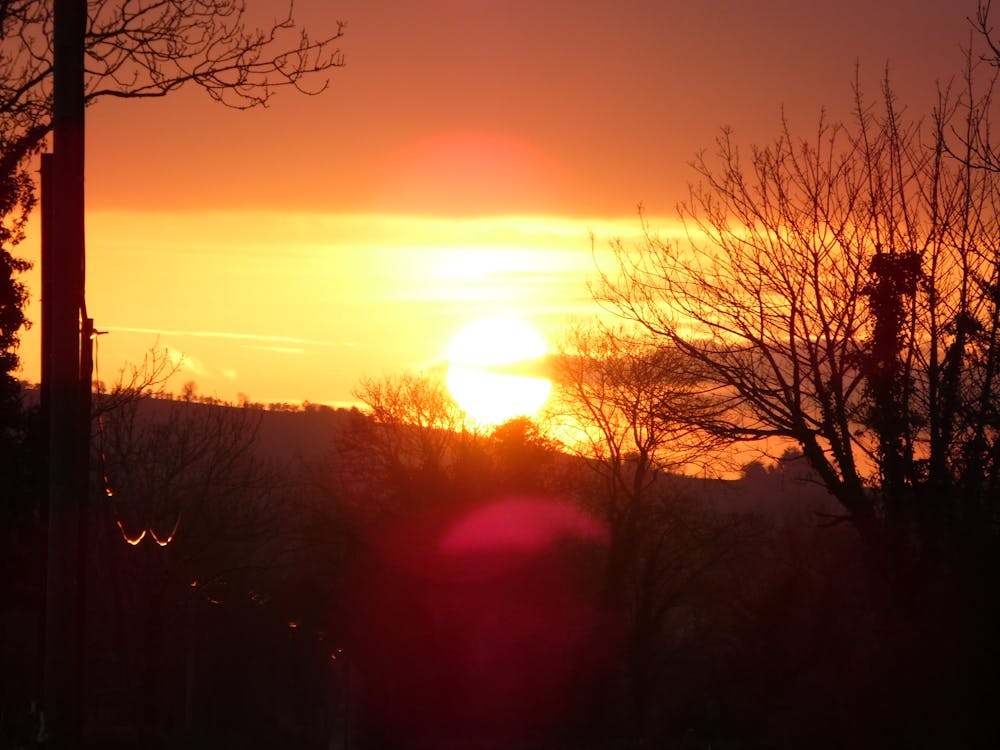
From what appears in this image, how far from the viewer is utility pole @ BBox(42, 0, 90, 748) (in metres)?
6.96

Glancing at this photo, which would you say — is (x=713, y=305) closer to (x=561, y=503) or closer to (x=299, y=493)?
(x=561, y=503)

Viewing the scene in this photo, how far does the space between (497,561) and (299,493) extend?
48.6 ft

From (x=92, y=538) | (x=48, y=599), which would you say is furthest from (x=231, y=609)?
(x=48, y=599)

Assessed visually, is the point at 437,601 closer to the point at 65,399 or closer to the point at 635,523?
the point at 635,523

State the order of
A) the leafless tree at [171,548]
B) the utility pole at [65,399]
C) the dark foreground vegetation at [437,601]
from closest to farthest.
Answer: the utility pole at [65,399], the leafless tree at [171,548], the dark foreground vegetation at [437,601]

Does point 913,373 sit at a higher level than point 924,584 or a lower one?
higher

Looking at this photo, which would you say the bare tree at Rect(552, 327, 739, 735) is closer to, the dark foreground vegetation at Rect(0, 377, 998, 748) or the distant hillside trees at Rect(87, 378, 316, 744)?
the dark foreground vegetation at Rect(0, 377, 998, 748)

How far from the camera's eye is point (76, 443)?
709 cm

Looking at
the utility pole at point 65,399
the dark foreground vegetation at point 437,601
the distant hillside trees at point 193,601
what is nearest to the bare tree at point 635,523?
the dark foreground vegetation at point 437,601

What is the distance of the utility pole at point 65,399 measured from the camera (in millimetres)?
6957

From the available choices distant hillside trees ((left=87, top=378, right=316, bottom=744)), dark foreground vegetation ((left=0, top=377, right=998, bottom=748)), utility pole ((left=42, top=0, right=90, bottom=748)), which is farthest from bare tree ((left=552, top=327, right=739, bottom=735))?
utility pole ((left=42, top=0, right=90, bottom=748))

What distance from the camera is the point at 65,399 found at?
6992mm

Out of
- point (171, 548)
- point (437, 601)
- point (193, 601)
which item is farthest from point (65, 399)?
point (437, 601)

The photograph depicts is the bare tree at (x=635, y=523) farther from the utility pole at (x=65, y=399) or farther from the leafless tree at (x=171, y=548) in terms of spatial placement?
the utility pole at (x=65, y=399)
